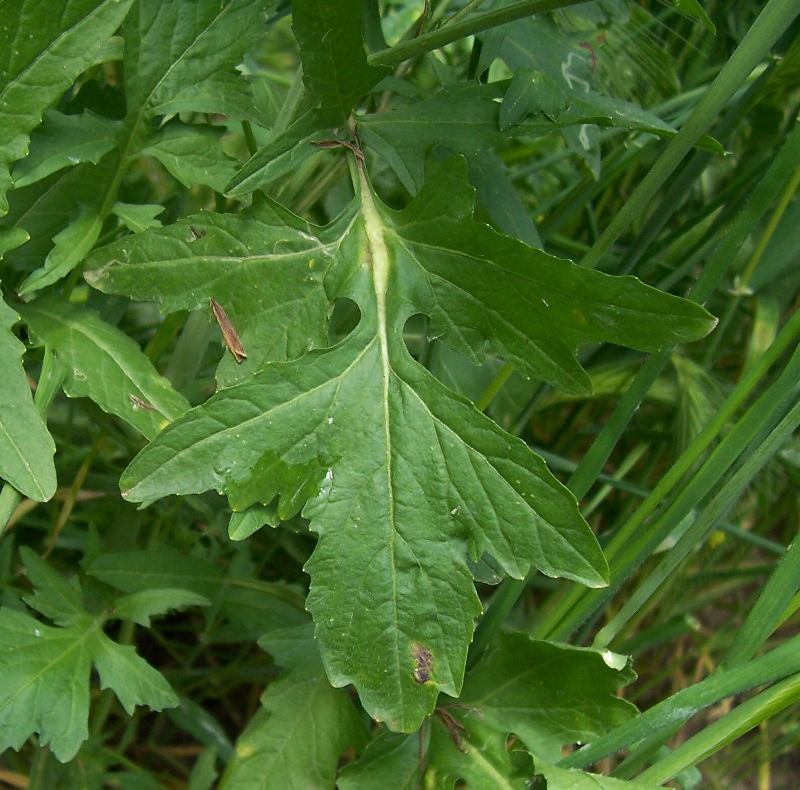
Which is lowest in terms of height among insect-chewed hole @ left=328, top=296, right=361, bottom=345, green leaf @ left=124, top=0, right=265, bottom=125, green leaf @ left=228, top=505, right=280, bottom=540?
insect-chewed hole @ left=328, top=296, right=361, bottom=345

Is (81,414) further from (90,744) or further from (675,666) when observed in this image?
(675,666)

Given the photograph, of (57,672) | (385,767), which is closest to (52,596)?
(57,672)

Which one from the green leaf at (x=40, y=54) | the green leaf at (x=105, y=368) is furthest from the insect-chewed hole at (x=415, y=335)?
the green leaf at (x=40, y=54)

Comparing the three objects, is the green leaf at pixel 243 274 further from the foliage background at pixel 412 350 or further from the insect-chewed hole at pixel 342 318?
the insect-chewed hole at pixel 342 318

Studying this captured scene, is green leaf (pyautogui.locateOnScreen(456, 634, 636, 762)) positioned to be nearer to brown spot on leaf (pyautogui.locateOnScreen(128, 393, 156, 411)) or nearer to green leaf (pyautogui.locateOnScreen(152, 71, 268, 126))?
brown spot on leaf (pyautogui.locateOnScreen(128, 393, 156, 411))

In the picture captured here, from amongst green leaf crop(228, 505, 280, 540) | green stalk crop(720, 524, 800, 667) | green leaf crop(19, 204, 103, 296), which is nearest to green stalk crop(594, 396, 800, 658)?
green stalk crop(720, 524, 800, 667)

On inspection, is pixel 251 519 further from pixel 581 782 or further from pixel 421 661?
pixel 581 782
